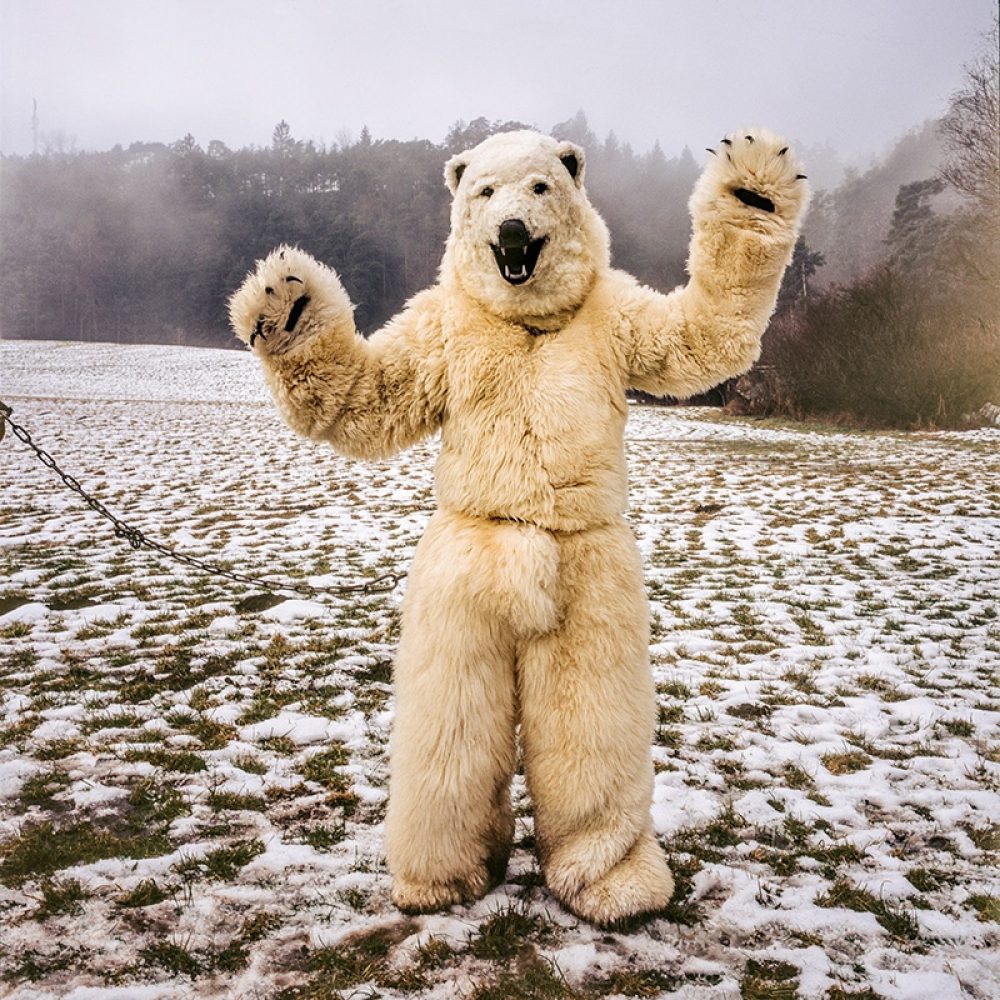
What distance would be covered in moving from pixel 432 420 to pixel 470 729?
3.36 ft

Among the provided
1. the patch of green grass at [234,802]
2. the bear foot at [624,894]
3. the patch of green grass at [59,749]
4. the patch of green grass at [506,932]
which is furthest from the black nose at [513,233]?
the patch of green grass at [59,749]

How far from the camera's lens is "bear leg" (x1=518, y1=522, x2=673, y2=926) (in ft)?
7.52

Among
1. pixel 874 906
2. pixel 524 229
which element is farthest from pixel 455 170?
pixel 874 906

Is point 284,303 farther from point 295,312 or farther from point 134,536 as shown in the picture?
point 134,536

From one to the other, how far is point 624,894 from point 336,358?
1874 millimetres

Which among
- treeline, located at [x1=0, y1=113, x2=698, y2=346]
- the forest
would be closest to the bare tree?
the forest

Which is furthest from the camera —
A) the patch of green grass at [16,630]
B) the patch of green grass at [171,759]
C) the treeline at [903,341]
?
the treeline at [903,341]

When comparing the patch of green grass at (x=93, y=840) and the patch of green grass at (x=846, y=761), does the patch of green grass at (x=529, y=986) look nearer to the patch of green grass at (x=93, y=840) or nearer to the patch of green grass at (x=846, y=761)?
the patch of green grass at (x=93, y=840)

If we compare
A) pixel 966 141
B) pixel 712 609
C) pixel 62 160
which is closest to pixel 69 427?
pixel 712 609

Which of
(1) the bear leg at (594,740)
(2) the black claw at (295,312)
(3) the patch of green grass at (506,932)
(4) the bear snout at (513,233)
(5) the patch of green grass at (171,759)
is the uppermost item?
(4) the bear snout at (513,233)

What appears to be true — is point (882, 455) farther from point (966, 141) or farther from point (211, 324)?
point (211, 324)

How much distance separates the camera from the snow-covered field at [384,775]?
7.07 feet

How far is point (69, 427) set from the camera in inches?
591

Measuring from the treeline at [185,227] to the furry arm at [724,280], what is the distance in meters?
39.1
